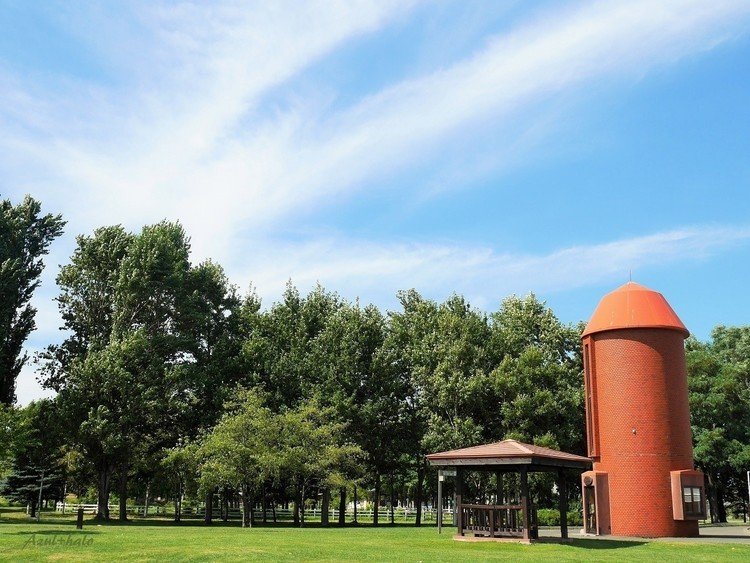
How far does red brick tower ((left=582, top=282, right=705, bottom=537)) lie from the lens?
103ft

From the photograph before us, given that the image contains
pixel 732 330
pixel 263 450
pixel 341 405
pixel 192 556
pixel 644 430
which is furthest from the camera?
pixel 732 330

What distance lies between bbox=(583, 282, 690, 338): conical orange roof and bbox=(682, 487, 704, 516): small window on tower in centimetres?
684

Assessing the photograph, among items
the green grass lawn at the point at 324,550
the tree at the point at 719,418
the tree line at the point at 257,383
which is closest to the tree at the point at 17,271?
the tree line at the point at 257,383

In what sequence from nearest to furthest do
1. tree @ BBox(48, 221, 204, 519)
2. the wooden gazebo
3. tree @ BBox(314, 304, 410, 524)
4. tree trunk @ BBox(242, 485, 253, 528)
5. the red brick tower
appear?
the wooden gazebo → the red brick tower → tree trunk @ BBox(242, 485, 253, 528) → tree @ BBox(48, 221, 204, 519) → tree @ BBox(314, 304, 410, 524)

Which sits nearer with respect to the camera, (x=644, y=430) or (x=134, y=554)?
(x=134, y=554)

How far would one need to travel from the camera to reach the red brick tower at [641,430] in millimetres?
31422

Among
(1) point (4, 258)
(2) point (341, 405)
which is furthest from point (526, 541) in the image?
(1) point (4, 258)

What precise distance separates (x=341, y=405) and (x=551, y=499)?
1683cm

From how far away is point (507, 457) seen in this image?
2475 cm

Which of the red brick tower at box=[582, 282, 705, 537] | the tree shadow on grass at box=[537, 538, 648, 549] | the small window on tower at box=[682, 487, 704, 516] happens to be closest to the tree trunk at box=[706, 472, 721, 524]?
the small window on tower at box=[682, 487, 704, 516]

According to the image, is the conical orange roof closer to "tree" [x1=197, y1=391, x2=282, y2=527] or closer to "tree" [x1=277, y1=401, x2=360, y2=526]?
"tree" [x1=277, y1=401, x2=360, y2=526]

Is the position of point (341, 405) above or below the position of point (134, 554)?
above

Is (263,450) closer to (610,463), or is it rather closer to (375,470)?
(375,470)

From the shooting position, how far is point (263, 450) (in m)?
37.4
